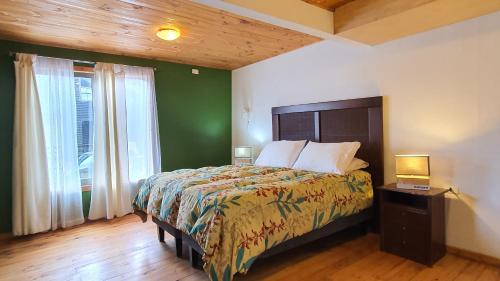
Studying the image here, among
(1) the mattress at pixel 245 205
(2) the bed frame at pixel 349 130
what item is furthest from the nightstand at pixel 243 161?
(1) the mattress at pixel 245 205

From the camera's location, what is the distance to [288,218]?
2195 millimetres

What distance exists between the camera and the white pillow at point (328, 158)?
9.48 feet

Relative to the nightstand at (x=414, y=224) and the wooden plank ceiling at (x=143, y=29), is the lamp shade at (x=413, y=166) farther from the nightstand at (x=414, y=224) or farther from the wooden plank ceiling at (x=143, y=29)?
the wooden plank ceiling at (x=143, y=29)

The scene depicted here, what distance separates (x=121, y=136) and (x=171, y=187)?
5.58 ft

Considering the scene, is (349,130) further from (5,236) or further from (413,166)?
(5,236)

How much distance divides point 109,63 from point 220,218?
2964 mm

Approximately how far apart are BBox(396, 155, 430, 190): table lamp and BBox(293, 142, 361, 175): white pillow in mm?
474

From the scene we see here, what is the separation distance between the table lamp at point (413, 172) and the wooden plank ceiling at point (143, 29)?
176cm

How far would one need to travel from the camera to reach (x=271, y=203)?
2.13 metres

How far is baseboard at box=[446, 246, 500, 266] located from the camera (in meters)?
2.35

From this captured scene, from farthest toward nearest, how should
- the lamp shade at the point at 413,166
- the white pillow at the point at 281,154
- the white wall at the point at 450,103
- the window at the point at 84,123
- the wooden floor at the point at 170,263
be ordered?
the window at the point at 84,123
the white pillow at the point at 281,154
the lamp shade at the point at 413,166
the white wall at the point at 450,103
the wooden floor at the point at 170,263

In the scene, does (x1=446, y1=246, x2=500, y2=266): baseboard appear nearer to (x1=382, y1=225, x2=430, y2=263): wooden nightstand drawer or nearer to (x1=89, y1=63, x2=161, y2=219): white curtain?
(x1=382, y1=225, x2=430, y2=263): wooden nightstand drawer

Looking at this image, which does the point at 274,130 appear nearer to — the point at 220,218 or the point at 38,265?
the point at 220,218

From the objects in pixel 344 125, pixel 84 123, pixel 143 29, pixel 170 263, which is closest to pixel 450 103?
pixel 344 125
